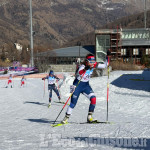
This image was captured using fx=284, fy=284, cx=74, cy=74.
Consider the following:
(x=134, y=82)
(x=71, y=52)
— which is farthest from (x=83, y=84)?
(x=71, y=52)

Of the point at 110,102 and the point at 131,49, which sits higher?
the point at 131,49

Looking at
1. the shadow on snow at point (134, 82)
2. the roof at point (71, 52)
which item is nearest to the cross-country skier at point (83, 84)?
the shadow on snow at point (134, 82)

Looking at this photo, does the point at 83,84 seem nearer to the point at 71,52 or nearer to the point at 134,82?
the point at 134,82

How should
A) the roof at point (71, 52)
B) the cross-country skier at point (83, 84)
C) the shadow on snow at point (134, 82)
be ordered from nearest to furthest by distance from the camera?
the cross-country skier at point (83, 84) < the shadow on snow at point (134, 82) < the roof at point (71, 52)

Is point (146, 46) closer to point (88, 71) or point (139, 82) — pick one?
point (139, 82)

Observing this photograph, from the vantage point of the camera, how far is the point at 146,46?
66375 millimetres

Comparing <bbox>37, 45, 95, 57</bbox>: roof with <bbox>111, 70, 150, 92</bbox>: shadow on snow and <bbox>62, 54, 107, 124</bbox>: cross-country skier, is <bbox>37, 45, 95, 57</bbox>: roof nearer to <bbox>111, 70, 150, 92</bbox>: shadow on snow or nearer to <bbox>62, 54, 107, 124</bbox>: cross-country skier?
<bbox>111, 70, 150, 92</bbox>: shadow on snow

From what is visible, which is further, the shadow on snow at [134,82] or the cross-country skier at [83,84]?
the shadow on snow at [134,82]

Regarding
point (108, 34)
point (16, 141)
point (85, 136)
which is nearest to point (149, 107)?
point (85, 136)

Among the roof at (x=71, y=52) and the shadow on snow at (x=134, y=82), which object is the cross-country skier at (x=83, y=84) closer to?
the shadow on snow at (x=134, y=82)

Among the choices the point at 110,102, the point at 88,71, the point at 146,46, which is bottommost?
the point at 110,102

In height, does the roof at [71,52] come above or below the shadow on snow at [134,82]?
above

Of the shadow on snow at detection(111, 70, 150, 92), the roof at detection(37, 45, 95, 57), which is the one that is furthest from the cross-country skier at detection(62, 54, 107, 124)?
the roof at detection(37, 45, 95, 57)

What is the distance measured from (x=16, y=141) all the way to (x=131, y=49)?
62592mm
